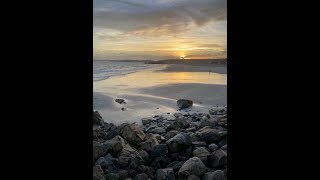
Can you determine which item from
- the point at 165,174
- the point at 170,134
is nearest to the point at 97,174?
the point at 165,174

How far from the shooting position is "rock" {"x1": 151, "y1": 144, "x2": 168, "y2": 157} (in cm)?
379

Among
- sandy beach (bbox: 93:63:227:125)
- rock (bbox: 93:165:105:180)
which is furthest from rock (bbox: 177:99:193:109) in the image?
rock (bbox: 93:165:105:180)

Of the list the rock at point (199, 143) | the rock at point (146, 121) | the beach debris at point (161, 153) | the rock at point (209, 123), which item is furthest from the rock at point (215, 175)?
the rock at point (146, 121)

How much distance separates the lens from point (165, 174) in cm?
332

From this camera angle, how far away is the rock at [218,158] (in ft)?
11.4

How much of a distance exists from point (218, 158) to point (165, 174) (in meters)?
0.68

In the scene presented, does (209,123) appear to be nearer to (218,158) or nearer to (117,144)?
(218,158)

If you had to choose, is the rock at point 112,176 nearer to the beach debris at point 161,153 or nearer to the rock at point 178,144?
the beach debris at point 161,153

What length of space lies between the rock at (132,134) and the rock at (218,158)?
43.5 inches
